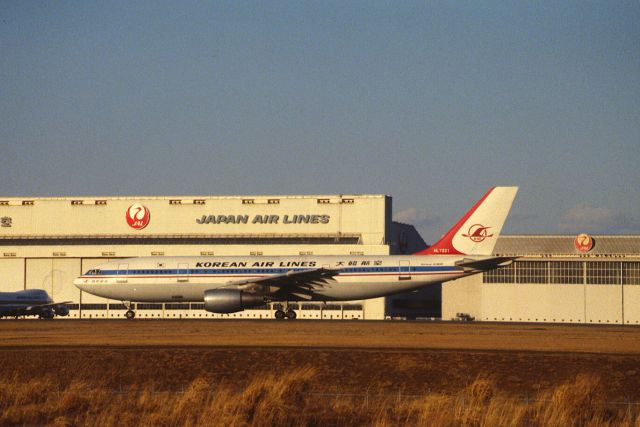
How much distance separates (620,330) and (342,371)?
22746 millimetres

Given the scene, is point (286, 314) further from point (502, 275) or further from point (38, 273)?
point (38, 273)

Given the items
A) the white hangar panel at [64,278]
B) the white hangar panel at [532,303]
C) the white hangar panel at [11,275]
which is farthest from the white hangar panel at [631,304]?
the white hangar panel at [11,275]

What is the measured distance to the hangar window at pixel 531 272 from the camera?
65750 mm

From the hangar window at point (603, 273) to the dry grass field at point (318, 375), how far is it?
1836cm

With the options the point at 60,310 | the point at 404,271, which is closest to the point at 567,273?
the point at 404,271

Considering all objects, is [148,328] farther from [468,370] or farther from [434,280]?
[468,370]

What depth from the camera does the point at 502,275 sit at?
66750 millimetres

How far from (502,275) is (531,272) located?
2057mm

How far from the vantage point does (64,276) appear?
74.8 metres

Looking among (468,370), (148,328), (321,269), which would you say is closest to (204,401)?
(468,370)

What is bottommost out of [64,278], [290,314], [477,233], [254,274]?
[290,314]

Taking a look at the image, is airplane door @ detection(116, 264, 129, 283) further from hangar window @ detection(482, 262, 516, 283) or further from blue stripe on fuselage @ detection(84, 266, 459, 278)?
hangar window @ detection(482, 262, 516, 283)

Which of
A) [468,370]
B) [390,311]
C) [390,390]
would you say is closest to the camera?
[390,390]

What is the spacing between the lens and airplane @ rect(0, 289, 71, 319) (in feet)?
209
